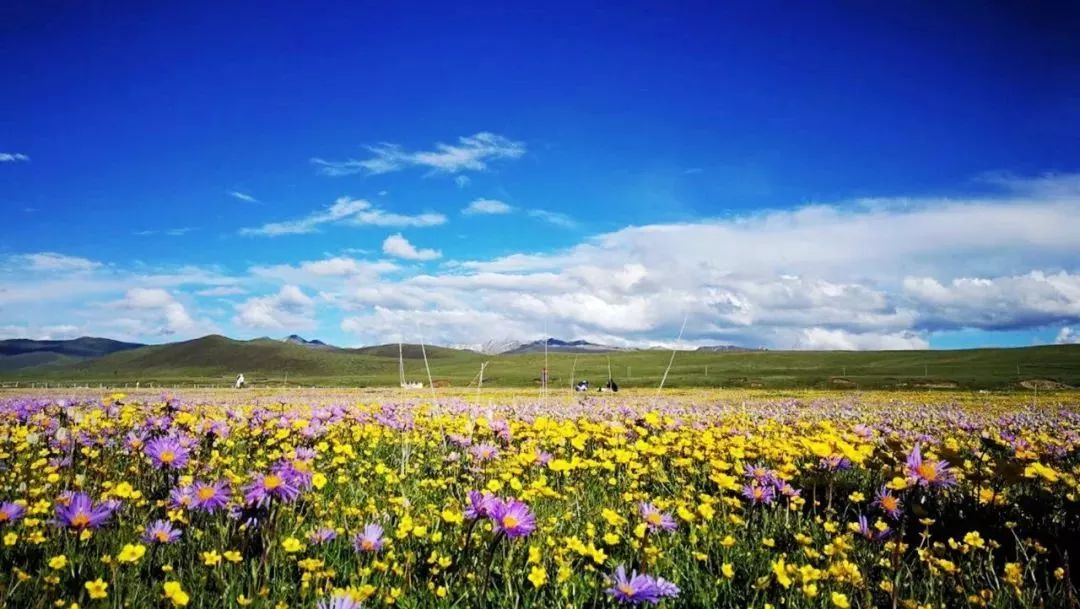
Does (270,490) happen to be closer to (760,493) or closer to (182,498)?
(182,498)

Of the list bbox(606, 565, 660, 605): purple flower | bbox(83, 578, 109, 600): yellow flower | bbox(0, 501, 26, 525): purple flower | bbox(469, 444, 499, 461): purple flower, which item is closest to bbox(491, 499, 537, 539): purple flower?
bbox(606, 565, 660, 605): purple flower

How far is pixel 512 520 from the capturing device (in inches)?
130

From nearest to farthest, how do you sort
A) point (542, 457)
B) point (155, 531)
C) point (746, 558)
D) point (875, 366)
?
point (155, 531), point (746, 558), point (542, 457), point (875, 366)

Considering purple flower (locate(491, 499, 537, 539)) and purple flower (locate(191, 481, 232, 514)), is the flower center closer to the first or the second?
purple flower (locate(491, 499, 537, 539))

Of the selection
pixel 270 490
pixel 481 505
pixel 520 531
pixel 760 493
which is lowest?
pixel 760 493

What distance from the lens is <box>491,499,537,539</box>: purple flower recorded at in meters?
3.27

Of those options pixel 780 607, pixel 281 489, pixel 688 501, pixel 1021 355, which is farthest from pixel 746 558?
pixel 1021 355

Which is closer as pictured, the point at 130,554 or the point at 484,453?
the point at 130,554

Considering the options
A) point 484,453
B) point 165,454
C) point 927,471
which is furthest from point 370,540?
point 927,471

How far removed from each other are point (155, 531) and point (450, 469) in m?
3.55

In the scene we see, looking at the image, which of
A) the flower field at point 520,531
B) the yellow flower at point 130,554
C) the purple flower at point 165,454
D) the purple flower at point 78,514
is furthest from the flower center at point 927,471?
the purple flower at point 165,454

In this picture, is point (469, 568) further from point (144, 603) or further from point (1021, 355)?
point (1021, 355)

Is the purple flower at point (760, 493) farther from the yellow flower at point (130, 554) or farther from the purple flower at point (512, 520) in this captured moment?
the yellow flower at point (130, 554)

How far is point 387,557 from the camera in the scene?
361 cm
